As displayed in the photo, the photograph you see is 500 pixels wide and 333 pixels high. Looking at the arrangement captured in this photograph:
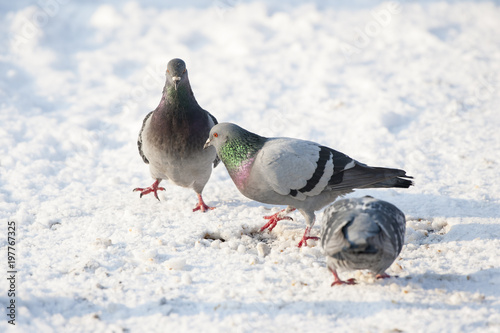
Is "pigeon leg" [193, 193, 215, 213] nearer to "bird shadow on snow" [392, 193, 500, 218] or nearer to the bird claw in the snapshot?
the bird claw

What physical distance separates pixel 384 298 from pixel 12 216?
2974mm

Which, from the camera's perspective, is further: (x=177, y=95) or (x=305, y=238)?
(x=177, y=95)

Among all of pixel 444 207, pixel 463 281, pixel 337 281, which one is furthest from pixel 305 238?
pixel 444 207

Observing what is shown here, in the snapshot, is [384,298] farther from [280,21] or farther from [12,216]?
[280,21]

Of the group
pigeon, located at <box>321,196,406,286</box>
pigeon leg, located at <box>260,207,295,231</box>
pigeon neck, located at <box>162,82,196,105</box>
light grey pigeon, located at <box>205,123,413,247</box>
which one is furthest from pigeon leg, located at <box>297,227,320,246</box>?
pigeon neck, located at <box>162,82,196,105</box>

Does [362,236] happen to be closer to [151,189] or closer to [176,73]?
[176,73]

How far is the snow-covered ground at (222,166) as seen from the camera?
2924 millimetres

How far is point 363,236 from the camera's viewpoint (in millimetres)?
2848

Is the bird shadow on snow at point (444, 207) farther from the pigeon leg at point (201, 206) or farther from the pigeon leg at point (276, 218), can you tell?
the pigeon leg at point (201, 206)

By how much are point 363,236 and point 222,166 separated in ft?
9.20

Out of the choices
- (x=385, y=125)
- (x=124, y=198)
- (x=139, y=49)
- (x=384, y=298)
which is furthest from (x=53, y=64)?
(x=384, y=298)

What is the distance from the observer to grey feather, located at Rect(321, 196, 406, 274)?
9.42ft

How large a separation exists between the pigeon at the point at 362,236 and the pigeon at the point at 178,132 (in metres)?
1.51

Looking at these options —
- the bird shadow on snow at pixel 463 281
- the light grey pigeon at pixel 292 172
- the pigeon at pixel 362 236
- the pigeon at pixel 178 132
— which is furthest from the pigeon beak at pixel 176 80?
the bird shadow on snow at pixel 463 281
